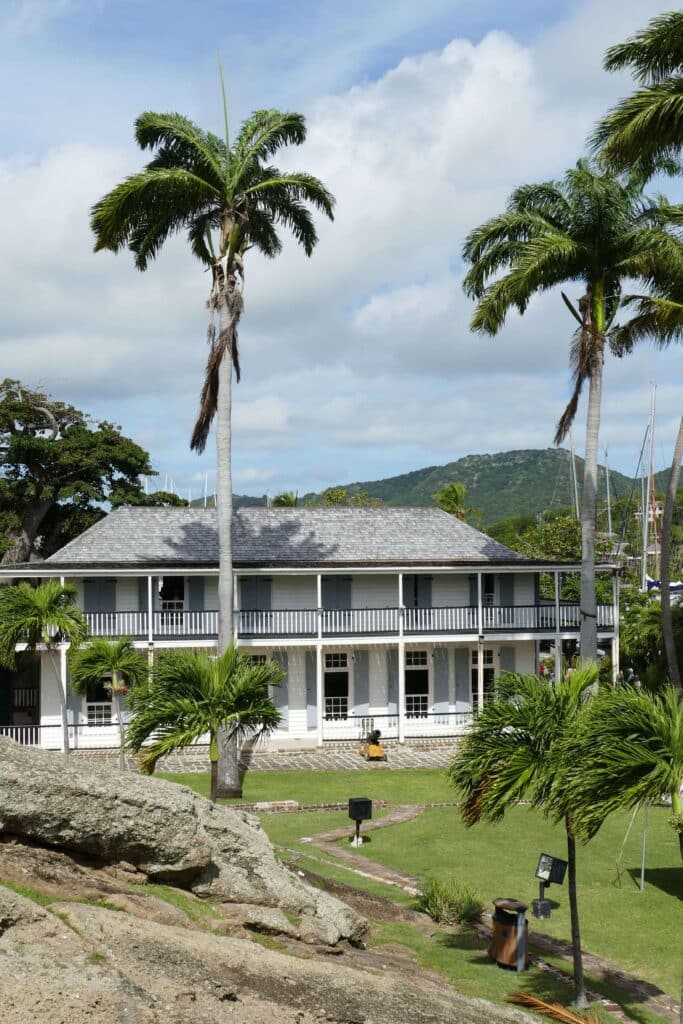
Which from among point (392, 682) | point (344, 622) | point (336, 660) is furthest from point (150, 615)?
point (392, 682)

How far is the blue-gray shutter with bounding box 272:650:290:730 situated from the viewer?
28.1 metres

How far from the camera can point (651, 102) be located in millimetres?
16828

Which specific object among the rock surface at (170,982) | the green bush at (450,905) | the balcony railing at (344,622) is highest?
the balcony railing at (344,622)

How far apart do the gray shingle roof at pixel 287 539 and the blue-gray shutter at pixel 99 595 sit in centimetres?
66

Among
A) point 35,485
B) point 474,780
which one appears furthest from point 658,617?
point 35,485

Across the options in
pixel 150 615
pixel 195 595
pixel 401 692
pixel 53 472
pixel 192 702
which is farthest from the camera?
pixel 53 472

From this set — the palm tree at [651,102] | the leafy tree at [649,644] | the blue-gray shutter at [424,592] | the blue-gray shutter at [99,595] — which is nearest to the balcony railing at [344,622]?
the blue-gray shutter at [99,595]

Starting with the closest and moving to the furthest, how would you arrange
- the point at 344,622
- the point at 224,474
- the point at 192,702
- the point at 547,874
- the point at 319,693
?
the point at 547,874 → the point at 192,702 → the point at 224,474 → the point at 319,693 → the point at 344,622

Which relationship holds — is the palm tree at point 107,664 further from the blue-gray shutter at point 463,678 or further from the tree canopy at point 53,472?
the tree canopy at point 53,472

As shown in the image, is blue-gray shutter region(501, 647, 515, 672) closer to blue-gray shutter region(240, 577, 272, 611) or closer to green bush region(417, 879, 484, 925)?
blue-gray shutter region(240, 577, 272, 611)

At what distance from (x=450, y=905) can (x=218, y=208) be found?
55.2 feet

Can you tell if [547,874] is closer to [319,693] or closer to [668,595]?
[668,595]

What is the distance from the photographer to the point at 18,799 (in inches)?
349

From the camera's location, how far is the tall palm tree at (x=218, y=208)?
21.9 meters
